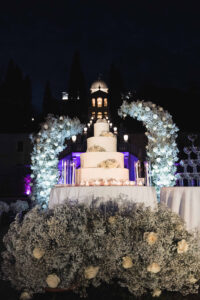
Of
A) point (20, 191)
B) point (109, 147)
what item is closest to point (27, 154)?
point (20, 191)

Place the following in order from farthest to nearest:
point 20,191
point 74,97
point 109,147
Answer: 1. point 74,97
2. point 20,191
3. point 109,147

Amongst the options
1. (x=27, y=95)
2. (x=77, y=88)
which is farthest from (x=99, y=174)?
(x=27, y=95)

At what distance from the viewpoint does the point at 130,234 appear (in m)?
3.10

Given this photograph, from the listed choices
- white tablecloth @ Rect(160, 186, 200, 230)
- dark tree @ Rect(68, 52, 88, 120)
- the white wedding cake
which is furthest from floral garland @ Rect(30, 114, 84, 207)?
dark tree @ Rect(68, 52, 88, 120)

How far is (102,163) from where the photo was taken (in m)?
5.89

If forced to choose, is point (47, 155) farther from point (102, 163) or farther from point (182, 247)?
point (182, 247)

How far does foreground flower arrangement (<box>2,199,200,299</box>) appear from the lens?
288cm

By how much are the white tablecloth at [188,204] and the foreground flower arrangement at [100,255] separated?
0.95 m

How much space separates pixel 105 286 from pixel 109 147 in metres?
3.91

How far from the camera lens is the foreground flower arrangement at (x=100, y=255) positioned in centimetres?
288

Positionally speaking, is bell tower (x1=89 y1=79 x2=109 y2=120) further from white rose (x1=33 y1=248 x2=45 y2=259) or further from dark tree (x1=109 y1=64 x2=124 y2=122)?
white rose (x1=33 y1=248 x2=45 y2=259)

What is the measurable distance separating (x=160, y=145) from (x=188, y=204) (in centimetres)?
585

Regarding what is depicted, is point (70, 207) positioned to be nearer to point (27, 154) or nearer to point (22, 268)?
point (22, 268)

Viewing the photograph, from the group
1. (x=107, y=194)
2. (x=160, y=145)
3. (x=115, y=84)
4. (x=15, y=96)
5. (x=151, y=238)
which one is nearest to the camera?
(x=151, y=238)
